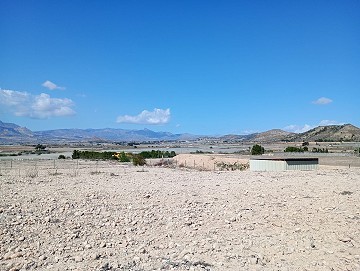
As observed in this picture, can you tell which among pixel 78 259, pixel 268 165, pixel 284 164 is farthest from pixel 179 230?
pixel 268 165

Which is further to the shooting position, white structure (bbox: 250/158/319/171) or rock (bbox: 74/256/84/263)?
white structure (bbox: 250/158/319/171)

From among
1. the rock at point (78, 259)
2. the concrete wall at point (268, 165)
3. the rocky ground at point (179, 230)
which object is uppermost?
the concrete wall at point (268, 165)

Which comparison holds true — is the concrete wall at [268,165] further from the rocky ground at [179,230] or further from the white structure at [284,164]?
the rocky ground at [179,230]

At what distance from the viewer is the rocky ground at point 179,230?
10055 millimetres

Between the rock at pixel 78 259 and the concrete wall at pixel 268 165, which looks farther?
the concrete wall at pixel 268 165

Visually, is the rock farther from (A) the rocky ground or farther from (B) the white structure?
(B) the white structure

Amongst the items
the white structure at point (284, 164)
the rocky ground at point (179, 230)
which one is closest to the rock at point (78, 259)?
the rocky ground at point (179, 230)

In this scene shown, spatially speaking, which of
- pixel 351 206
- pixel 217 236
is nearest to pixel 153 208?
pixel 217 236

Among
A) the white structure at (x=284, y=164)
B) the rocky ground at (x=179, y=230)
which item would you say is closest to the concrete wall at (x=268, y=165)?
the white structure at (x=284, y=164)

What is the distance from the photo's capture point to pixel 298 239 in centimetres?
1193

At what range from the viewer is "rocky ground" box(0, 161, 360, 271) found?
10.1 meters

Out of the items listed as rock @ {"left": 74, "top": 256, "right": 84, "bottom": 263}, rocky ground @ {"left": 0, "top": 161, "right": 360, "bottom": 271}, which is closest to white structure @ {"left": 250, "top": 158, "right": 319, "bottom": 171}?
rocky ground @ {"left": 0, "top": 161, "right": 360, "bottom": 271}

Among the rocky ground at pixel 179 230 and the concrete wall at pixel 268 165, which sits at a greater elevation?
the concrete wall at pixel 268 165

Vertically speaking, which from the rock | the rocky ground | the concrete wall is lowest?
the rock
